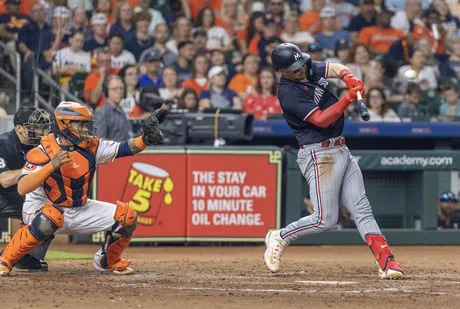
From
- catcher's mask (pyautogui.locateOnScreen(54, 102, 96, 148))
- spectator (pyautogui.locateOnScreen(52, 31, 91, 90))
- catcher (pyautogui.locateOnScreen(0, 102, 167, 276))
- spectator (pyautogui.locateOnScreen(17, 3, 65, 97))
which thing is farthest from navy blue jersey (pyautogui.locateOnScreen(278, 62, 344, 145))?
spectator (pyautogui.locateOnScreen(52, 31, 91, 90))

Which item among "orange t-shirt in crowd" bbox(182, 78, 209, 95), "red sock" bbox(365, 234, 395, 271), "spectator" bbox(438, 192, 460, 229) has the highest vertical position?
"orange t-shirt in crowd" bbox(182, 78, 209, 95)

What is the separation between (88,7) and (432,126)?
549cm

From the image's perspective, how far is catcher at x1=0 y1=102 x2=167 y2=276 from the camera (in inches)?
302

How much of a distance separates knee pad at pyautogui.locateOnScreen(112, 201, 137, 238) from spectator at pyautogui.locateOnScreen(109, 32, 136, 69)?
6168mm

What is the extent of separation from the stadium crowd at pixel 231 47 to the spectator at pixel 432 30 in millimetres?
16

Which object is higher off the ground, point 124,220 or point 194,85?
point 194,85

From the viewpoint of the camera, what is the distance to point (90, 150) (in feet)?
26.0

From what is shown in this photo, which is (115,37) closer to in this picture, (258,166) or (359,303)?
(258,166)

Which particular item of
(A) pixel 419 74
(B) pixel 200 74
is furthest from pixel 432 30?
(B) pixel 200 74

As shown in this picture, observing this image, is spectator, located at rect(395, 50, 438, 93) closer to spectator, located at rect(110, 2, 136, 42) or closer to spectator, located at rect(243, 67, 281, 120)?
spectator, located at rect(243, 67, 281, 120)

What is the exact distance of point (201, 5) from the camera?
15414 mm

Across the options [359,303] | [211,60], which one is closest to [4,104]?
[211,60]

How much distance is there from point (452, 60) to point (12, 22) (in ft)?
22.0

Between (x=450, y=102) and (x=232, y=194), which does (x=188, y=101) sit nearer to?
(x=232, y=194)
